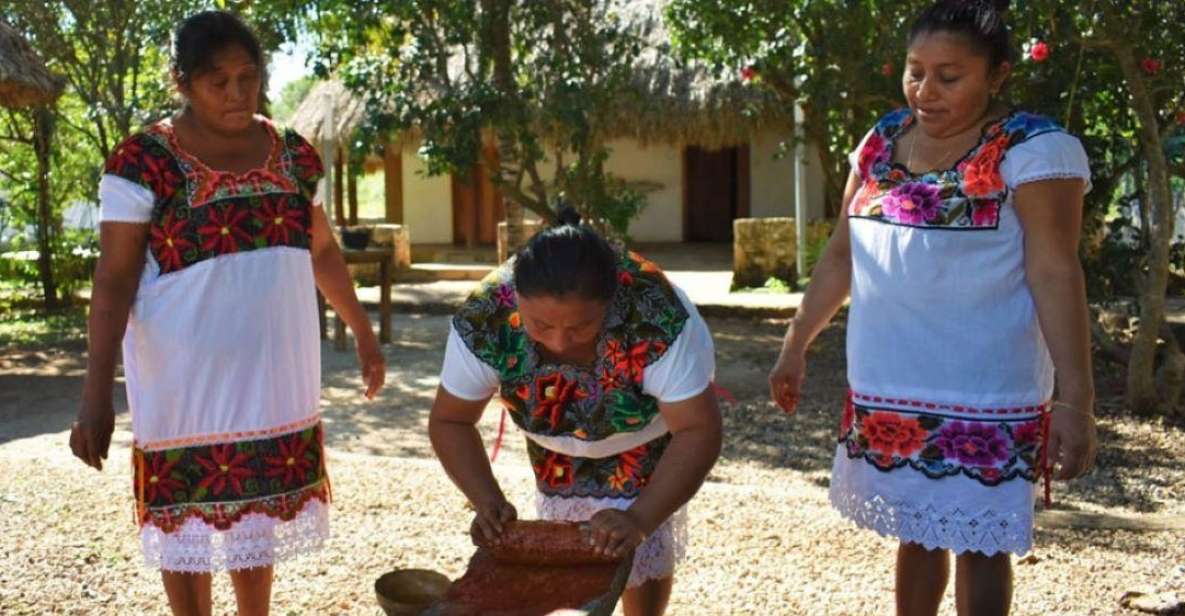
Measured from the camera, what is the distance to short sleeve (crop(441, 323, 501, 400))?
7.71ft

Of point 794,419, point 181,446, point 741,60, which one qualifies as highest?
point 741,60

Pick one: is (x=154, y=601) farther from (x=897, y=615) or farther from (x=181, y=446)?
(x=897, y=615)

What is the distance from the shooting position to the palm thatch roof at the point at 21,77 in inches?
326

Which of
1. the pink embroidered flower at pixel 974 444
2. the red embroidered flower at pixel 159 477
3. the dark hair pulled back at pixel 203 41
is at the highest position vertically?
the dark hair pulled back at pixel 203 41

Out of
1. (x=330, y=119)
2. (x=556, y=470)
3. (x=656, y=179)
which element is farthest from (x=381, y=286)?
(x=656, y=179)

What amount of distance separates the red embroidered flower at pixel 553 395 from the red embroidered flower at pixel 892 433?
24.5 inches

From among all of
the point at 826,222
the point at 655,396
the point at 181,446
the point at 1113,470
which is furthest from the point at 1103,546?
the point at 826,222

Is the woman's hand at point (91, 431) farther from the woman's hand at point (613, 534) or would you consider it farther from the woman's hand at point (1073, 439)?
the woman's hand at point (1073, 439)

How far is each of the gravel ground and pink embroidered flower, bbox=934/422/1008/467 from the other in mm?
1016

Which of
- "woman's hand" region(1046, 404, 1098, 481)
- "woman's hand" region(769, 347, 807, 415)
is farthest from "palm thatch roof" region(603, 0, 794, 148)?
"woman's hand" region(1046, 404, 1098, 481)

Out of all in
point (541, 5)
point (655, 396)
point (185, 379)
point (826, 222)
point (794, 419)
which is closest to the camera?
point (655, 396)

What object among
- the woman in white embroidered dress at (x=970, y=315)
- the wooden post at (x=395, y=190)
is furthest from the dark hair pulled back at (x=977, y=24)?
the wooden post at (x=395, y=190)

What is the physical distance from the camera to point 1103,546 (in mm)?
3836

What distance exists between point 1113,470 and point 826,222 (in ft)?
24.8
